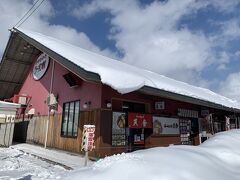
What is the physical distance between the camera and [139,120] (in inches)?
428

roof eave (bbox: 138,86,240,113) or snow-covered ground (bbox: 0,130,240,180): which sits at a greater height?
roof eave (bbox: 138,86,240,113)

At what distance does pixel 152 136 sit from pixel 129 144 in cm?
135

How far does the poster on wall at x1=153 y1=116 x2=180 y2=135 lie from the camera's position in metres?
11.8

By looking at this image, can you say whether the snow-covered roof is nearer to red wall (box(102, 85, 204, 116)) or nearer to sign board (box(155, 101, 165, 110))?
red wall (box(102, 85, 204, 116))

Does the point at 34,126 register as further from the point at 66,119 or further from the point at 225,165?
the point at 225,165

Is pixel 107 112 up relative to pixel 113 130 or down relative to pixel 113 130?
up

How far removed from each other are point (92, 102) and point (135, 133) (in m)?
2.59

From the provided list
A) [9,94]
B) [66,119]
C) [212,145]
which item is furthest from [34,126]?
[212,145]

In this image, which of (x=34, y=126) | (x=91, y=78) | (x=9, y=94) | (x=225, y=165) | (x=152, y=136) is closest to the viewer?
(x=225, y=165)

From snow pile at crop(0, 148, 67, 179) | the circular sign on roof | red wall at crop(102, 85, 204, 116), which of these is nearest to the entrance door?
red wall at crop(102, 85, 204, 116)

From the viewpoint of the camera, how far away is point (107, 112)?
9609 mm

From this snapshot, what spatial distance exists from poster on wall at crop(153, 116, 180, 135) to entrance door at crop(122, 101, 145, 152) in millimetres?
701

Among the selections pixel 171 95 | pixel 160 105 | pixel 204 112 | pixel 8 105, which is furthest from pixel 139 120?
pixel 8 105

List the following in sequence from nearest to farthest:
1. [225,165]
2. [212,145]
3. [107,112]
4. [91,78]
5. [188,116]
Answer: [225,165], [212,145], [91,78], [107,112], [188,116]
